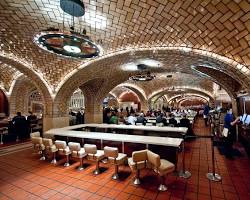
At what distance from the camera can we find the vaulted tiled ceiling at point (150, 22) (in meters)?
3.70

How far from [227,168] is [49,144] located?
231 inches

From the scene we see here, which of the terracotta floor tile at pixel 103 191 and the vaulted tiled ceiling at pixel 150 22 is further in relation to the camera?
the terracotta floor tile at pixel 103 191

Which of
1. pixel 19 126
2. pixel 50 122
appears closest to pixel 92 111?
pixel 50 122

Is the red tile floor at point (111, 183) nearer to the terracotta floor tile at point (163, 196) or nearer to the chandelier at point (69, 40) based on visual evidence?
the terracotta floor tile at point (163, 196)

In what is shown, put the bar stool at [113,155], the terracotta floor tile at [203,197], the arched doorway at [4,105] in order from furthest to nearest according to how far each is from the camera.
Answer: the arched doorway at [4,105] → the bar stool at [113,155] → the terracotta floor tile at [203,197]

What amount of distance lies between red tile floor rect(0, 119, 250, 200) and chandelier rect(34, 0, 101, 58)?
140 inches

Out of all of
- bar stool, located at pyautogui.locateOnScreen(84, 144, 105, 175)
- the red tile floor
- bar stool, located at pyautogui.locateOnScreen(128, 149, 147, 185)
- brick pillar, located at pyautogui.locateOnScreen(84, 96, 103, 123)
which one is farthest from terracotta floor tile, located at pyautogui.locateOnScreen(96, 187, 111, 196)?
brick pillar, located at pyautogui.locateOnScreen(84, 96, 103, 123)

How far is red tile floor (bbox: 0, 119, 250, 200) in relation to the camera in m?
3.79

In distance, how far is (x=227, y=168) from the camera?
5219 mm

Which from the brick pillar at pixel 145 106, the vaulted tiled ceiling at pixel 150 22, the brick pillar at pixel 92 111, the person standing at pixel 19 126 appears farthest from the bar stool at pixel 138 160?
the brick pillar at pixel 145 106

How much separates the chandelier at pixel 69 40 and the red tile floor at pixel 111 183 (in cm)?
357

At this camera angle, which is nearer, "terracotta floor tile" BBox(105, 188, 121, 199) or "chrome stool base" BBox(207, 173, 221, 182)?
"terracotta floor tile" BBox(105, 188, 121, 199)

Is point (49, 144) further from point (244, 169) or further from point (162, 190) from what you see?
point (244, 169)

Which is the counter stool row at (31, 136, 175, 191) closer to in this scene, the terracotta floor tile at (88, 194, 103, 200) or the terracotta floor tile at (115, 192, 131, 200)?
the terracotta floor tile at (115, 192, 131, 200)
